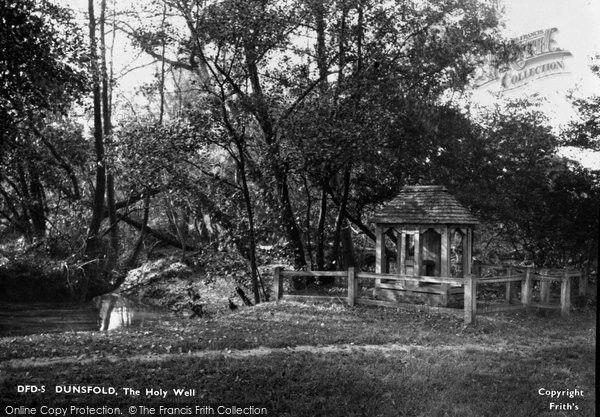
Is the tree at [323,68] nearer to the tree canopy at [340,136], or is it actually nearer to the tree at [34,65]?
the tree canopy at [340,136]

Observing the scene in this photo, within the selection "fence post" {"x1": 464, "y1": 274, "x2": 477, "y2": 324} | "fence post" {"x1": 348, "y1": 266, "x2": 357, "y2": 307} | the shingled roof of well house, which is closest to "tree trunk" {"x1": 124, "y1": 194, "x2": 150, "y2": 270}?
"fence post" {"x1": 348, "y1": 266, "x2": 357, "y2": 307}

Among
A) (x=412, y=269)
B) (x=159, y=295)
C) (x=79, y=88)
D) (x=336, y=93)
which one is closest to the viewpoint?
(x=79, y=88)

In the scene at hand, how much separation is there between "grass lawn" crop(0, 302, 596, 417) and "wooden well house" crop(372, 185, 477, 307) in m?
2.12

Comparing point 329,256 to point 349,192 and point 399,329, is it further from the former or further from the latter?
point 399,329

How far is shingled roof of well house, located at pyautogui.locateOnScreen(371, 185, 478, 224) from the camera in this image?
1473 centimetres

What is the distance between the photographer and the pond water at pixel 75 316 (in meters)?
16.9

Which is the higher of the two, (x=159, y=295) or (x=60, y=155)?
(x=60, y=155)

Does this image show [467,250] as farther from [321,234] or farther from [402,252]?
[321,234]

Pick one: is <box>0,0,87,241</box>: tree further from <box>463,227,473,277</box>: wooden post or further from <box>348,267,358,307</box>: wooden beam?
<box>463,227,473,277</box>: wooden post

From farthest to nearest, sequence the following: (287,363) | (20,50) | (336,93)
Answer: (336,93)
(20,50)
(287,363)

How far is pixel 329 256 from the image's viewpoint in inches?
851

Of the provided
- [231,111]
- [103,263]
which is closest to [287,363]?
[231,111]

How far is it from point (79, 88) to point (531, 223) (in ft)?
45.7

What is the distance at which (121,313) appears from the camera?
20641mm
